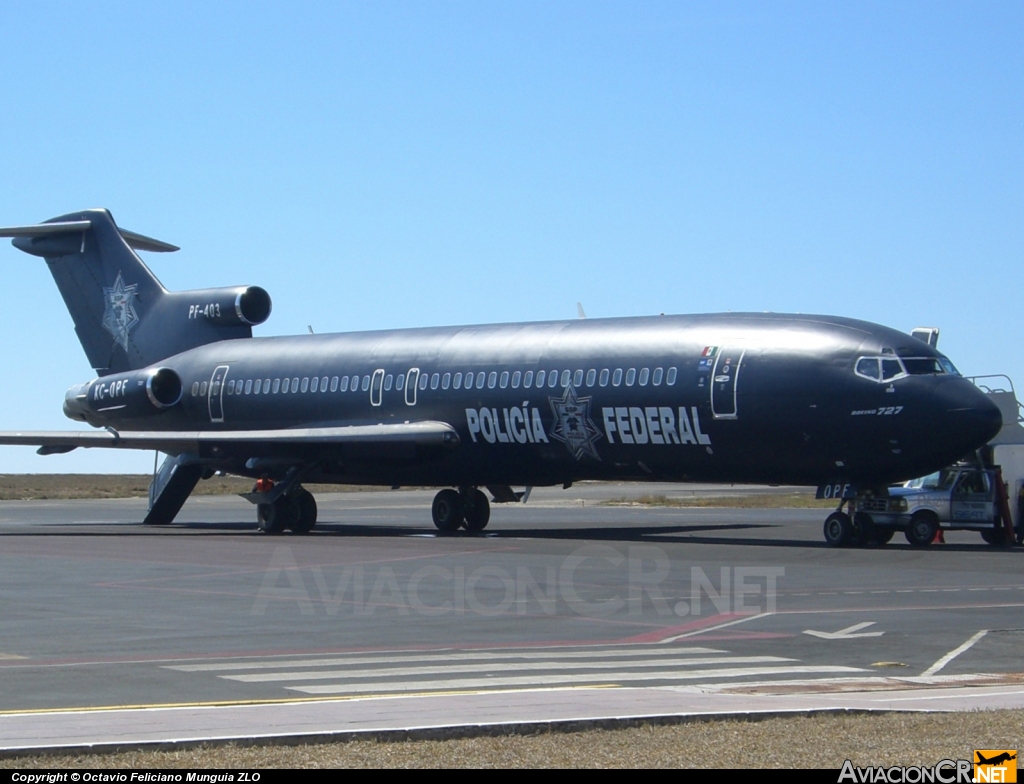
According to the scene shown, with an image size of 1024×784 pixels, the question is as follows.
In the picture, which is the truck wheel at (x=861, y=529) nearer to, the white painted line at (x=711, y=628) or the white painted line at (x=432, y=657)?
the white painted line at (x=711, y=628)


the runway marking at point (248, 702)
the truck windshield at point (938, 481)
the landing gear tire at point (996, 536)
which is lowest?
the landing gear tire at point (996, 536)

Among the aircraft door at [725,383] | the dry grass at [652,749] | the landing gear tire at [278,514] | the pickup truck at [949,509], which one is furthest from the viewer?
the landing gear tire at [278,514]

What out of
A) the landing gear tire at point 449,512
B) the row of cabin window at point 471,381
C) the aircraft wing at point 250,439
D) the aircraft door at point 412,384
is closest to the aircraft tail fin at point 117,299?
the row of cabin window at point 471,381

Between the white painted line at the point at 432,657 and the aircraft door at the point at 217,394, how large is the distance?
93.0ft

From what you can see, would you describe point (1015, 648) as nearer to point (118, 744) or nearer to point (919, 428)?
point (118, 744)

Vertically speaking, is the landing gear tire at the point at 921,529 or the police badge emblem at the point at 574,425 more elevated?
the police badge emblem at the point at 574,425

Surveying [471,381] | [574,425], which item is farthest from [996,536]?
[471,381]

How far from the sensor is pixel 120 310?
1762 inches

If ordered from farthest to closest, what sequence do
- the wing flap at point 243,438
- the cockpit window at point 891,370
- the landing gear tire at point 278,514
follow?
the landing gear tire at point 278,514 < the wing flap at point 243,438 < the cockpit window at point 891,370

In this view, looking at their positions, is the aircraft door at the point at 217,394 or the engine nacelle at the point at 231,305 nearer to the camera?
the aircraft door at the point at 217,394

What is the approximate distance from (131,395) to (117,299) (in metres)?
4.94

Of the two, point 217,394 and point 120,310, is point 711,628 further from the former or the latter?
point 120,310

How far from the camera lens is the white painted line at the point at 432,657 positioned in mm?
12570

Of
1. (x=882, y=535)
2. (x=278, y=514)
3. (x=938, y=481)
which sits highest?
(x=938, y=481)
